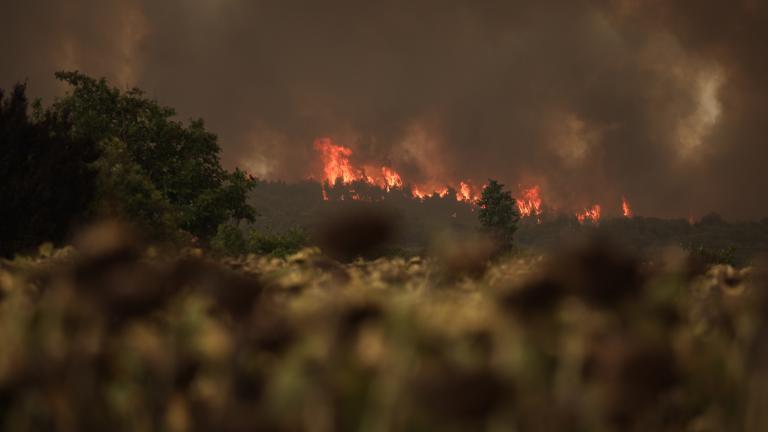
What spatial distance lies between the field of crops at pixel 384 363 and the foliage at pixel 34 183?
17213mm

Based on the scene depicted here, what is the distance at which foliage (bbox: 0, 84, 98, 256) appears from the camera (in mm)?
16641

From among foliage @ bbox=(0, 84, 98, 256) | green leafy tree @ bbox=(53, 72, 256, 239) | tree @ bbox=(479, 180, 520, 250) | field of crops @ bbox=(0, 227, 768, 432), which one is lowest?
field of crops @ bbox=(0, 227, 768, 432)

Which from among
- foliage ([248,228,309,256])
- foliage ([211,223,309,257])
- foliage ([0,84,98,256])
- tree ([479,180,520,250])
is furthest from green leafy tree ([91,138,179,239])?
tree ([479,180,520,250])

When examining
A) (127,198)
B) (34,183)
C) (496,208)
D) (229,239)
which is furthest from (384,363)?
(496,208)

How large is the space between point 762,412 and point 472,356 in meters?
0.82

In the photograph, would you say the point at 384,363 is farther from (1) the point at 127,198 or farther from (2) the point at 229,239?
(2) the point at 229,239

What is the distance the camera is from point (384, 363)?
164 centimetres

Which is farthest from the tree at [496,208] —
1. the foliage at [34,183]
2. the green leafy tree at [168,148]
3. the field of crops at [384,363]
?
the field of crops at [384,363]

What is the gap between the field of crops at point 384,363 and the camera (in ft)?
4.45

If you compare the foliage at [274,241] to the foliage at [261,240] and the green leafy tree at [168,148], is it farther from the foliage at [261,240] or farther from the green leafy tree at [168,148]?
the green leafy tree at [168,148]

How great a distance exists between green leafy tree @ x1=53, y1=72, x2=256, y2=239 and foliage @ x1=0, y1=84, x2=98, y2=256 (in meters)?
20.7

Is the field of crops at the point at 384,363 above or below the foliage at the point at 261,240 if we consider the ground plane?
below

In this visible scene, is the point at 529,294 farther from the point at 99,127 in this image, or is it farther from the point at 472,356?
the point at 99,127

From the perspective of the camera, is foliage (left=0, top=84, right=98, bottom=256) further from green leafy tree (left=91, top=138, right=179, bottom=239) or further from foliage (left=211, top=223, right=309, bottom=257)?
foliage (left=211, top=223, right=309, bottom=257)
